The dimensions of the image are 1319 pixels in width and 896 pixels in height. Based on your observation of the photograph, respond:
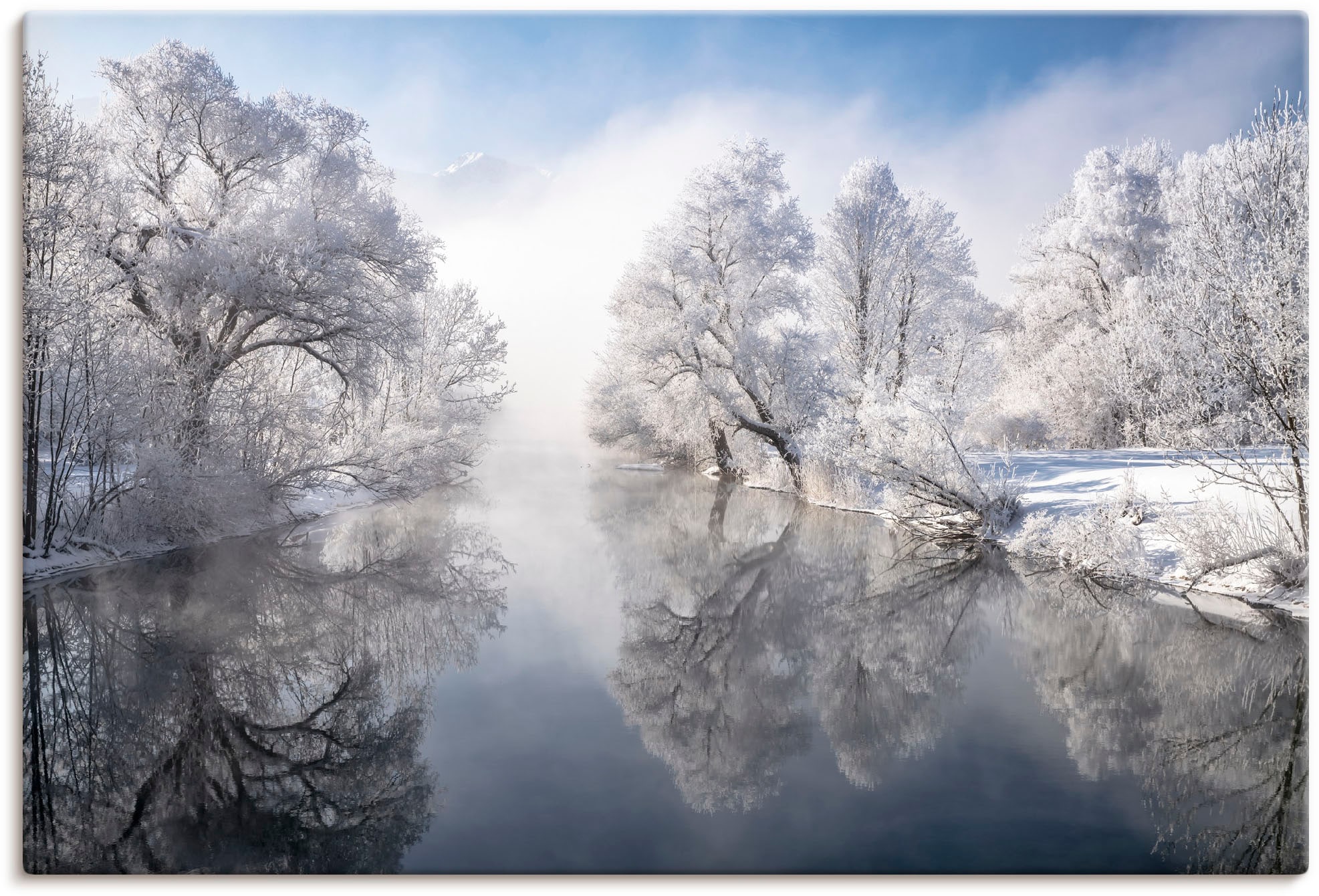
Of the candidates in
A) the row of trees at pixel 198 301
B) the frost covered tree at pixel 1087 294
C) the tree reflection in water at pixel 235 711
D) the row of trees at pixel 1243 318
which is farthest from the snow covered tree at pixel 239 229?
the frost covered tree at pixel 1087 294

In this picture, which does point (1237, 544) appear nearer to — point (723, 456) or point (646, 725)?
point (646, 725)

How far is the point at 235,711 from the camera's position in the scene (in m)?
4.18

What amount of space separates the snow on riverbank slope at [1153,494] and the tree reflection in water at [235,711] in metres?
6.00

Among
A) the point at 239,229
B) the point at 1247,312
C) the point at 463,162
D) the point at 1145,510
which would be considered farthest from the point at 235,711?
the point at 1145,510

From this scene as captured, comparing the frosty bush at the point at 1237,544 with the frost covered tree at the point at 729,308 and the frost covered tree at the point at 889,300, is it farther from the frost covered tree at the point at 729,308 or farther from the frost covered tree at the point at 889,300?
the frost covered tree at the point at 729,308

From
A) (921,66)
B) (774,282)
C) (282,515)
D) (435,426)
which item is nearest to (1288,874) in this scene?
(921,66)

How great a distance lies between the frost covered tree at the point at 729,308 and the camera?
15156mm

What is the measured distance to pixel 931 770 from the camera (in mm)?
3588

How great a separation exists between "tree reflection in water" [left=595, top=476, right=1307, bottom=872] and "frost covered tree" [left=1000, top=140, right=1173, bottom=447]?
1141 cm

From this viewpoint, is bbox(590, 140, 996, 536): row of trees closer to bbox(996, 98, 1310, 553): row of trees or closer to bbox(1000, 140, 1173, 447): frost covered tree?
bbox(1000, 140, 1173, 447): frost covered tree

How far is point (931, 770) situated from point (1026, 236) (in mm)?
20215

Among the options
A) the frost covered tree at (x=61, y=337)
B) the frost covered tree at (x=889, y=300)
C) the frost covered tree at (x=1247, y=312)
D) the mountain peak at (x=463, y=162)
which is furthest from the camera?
the frost covered tree at (x=889, y=300)

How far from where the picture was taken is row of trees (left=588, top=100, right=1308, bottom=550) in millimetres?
5625

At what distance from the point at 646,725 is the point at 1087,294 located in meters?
20.4
